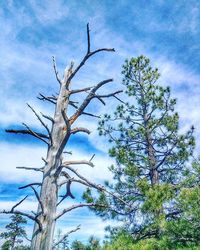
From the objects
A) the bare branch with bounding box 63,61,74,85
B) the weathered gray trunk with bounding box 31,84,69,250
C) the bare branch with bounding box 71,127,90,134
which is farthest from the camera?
the bare branch with bounding box 63,61,74,85

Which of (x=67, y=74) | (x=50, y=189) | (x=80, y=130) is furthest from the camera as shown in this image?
(x=67, y=74)

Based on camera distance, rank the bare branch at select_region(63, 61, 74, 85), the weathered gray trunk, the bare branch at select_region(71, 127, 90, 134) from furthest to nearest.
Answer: the bare branch at select_region(63, 61, 74, 85) < the bare branch at select_region(71, 127, 90, 134) < the weathered gray trunk

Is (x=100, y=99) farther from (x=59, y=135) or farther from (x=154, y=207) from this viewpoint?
(x=154, y=207)

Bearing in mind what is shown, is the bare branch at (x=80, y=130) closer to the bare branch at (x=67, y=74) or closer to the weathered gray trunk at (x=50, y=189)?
the weathered gray trunk at (x=50, y=189)

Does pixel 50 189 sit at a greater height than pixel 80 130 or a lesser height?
lesser

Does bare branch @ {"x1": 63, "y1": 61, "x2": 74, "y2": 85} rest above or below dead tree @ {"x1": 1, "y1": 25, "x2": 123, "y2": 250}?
above

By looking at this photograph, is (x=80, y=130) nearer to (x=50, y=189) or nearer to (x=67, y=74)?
(x=50, y=189)

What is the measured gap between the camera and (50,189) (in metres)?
4.80

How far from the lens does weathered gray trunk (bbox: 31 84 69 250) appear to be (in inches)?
175

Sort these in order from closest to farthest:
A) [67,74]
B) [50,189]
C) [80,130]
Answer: [50,189], [80,130], [67,74]

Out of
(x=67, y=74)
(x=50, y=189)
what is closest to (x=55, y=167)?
(x=50, y=189)

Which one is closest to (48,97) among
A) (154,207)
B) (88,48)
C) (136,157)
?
(88,48)

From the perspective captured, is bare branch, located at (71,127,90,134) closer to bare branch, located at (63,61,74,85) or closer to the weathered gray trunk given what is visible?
the weathered gray trunk

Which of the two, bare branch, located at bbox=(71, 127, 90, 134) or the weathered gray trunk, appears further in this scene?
bare branch, located at bbox=(71, 127, 90, 134)
